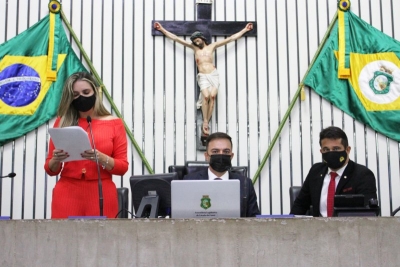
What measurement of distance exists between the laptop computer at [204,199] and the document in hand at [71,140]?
1.69 feet

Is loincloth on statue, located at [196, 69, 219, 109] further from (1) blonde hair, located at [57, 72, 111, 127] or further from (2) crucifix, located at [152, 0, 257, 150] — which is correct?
(1) blonde hair, located at [57, 72, 111, 127]

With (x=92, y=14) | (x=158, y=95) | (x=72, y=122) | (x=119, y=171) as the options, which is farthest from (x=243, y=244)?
(x=92, y=14)

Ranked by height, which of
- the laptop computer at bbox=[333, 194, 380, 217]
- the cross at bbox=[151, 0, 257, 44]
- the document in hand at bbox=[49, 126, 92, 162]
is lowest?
the laptop computer at bbox=[333, 194, 380, 217]

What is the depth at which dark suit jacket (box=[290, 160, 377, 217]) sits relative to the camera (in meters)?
3.62

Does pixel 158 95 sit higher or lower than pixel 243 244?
higher

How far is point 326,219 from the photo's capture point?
2.30 meters

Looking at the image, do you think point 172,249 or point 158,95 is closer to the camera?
point 172,249

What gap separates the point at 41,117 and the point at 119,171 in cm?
281

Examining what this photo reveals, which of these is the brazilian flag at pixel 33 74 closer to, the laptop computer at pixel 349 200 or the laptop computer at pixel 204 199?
the laptop computer at pixel 204 199

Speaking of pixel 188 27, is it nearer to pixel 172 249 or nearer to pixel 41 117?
pixel 41 117

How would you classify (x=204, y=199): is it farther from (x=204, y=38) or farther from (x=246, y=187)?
(x=204, y=38)

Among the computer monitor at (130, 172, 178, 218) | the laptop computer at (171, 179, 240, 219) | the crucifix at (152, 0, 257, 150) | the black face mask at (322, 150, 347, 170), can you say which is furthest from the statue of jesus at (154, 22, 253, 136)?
the laptop computer at (171, 179, 240, 219)

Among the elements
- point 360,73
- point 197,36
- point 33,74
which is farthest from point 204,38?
point 33,74

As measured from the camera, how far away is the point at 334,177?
3736 millimetres
